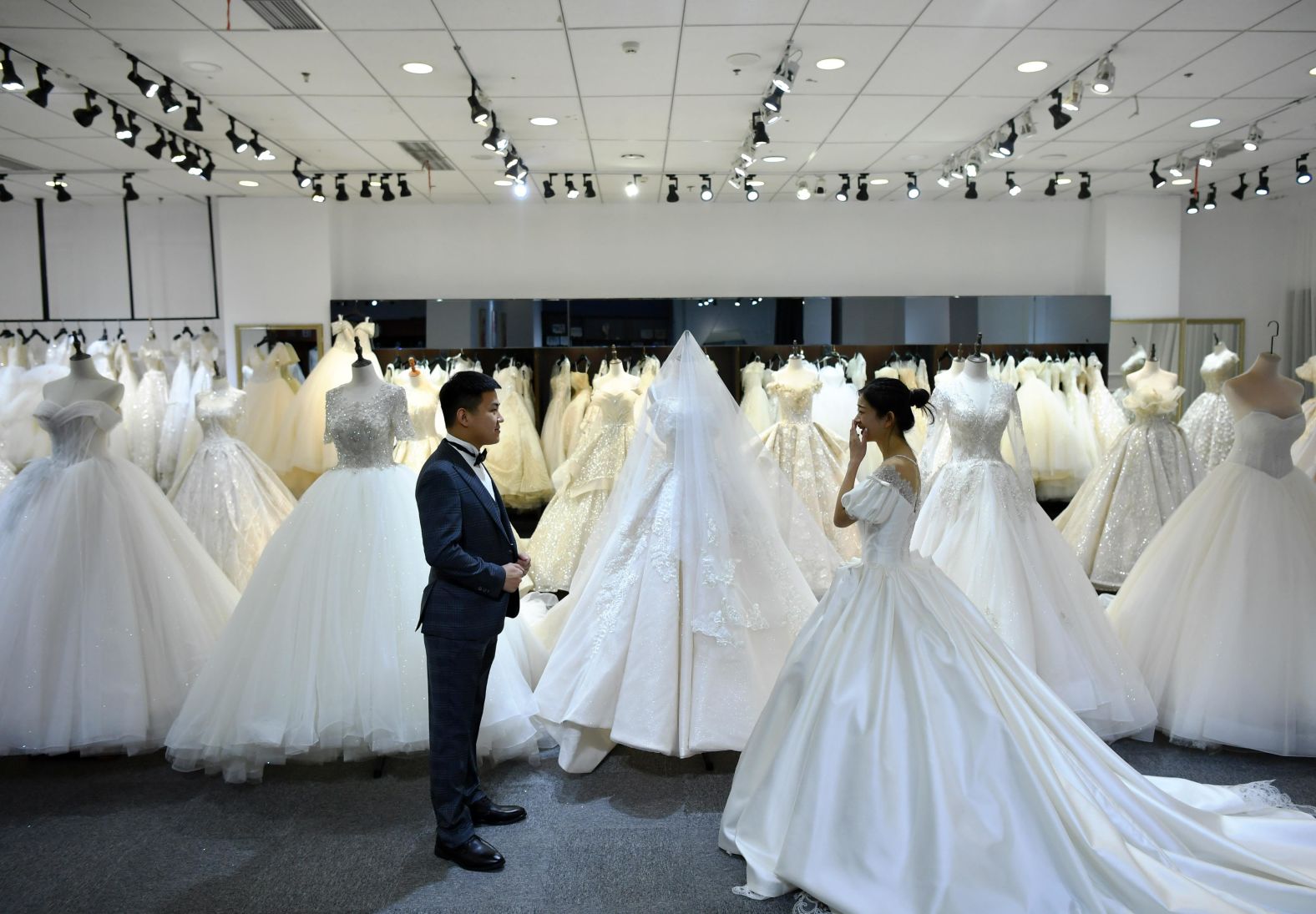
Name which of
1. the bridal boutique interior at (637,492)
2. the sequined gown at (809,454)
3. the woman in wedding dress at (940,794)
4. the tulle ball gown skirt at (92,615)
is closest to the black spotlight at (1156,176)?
the bridal boutique interior at (637,492)

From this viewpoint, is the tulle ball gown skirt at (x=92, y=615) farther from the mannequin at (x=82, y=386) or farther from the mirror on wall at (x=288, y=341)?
the mirror on wall at (x=288, y=341)

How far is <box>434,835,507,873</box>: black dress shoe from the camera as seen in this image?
2.93 meters

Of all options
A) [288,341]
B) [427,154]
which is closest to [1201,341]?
[427,154]

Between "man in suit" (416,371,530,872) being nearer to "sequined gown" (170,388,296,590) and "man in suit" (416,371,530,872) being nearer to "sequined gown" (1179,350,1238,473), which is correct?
"sequined gown" (170,388,296,590)

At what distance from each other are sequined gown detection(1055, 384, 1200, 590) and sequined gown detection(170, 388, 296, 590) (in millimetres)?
5370

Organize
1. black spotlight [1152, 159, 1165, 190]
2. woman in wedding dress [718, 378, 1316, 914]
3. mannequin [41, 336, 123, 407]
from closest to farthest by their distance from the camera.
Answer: woman in wedding dress [718, 378, 1316, 914]
mannequin [41, 336, 123, 407]
black spotlight [1152, 159, 1165, 190]

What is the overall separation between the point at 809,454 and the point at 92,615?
4407mm

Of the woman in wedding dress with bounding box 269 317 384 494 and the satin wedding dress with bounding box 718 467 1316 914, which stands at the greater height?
the woman in wedding dress with bounding box 269 317 384 494

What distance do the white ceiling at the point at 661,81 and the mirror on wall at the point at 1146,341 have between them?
1538mm

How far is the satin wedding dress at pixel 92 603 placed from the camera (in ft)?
12.1

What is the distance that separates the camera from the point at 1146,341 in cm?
893

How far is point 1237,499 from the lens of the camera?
4078mm

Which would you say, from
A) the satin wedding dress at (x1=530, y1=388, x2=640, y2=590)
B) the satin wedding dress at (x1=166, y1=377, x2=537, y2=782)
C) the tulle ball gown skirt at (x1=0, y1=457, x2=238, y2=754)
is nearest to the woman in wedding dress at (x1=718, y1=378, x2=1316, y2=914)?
the satin wedding dress at (x1=166, y1=377, x2=537, y2=782)

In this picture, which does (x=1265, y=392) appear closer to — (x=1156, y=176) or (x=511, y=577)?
(x=511, y=577)
